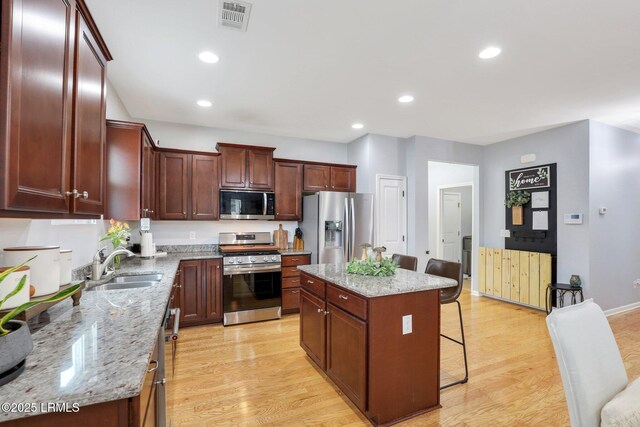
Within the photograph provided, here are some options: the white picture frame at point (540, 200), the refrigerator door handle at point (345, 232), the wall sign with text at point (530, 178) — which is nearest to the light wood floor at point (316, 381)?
the refrigerator door handle at point (345, 232)

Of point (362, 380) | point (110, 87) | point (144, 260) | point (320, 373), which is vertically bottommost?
point (320, 373)

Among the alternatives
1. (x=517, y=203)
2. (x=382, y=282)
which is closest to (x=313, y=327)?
(x=382, y=282)

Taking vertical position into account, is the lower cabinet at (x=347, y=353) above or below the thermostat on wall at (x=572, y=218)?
below

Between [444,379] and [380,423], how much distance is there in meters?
0.91

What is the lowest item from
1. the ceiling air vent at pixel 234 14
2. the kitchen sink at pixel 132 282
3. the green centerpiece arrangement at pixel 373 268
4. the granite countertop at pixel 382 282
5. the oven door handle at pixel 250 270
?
the oven door handle at pixel 250 270

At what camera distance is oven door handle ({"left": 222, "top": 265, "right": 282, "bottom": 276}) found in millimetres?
3896

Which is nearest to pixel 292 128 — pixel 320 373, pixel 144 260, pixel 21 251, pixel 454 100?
pixel 454 100

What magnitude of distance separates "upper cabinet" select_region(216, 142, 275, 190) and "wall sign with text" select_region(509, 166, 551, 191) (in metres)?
3.94

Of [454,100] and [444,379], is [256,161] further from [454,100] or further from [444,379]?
[444,379]

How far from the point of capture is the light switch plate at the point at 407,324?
2.05 metres

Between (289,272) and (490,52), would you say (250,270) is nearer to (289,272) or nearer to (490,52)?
(289,272)

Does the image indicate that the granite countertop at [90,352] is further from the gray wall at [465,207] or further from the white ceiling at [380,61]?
the gray wall at [465,207]

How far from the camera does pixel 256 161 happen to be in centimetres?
436

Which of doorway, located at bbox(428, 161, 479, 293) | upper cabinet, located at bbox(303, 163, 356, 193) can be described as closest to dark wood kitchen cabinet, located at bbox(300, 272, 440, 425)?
upper cabinet, located at bbox(303, 163, 356, 193)
